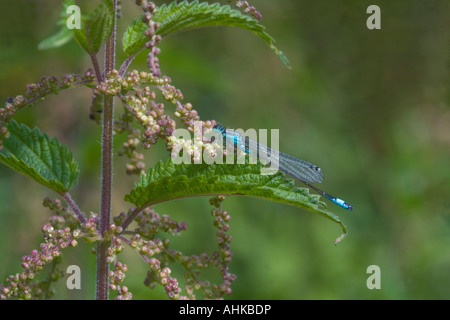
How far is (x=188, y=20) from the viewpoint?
216cm

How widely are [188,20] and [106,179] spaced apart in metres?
0.78

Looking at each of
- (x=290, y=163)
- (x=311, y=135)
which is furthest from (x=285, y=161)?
(x=311, y=135)

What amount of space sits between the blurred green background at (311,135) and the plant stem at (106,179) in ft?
5.48

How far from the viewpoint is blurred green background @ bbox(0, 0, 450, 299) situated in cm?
498

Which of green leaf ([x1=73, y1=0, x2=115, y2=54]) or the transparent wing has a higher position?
green leaf ([x1=73, y1=0, x2=115, y2=54])

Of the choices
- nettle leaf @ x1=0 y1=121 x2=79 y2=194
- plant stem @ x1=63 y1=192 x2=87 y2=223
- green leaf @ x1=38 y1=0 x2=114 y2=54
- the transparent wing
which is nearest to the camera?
green leaf @ x1=38 y1=0 x2=114 y2=54

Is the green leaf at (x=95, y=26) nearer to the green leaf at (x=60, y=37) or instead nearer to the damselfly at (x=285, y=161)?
the green leaf at (x=60, y=37)

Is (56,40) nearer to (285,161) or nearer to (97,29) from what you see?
(97,29)

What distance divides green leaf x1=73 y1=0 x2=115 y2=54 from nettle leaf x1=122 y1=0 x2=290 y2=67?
135mm

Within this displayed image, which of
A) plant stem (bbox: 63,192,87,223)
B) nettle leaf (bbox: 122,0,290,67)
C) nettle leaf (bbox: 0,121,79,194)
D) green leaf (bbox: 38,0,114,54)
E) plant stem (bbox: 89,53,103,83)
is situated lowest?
plant stem (bbox: 63,192,87,223)

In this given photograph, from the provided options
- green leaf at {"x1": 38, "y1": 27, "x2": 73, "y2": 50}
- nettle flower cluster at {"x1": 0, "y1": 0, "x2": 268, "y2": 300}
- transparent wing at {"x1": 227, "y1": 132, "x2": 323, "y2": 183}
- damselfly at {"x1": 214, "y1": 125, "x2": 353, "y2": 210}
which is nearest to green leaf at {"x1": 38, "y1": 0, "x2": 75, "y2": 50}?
green leaf at {"x1": 38, "y1": 27, "x2": 73, "y2": 50}

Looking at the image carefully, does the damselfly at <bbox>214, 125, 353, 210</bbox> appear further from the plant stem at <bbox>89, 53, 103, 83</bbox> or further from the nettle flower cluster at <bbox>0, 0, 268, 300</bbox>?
the plant stem at <bbox>89, 53, 103, 83</bbox>
